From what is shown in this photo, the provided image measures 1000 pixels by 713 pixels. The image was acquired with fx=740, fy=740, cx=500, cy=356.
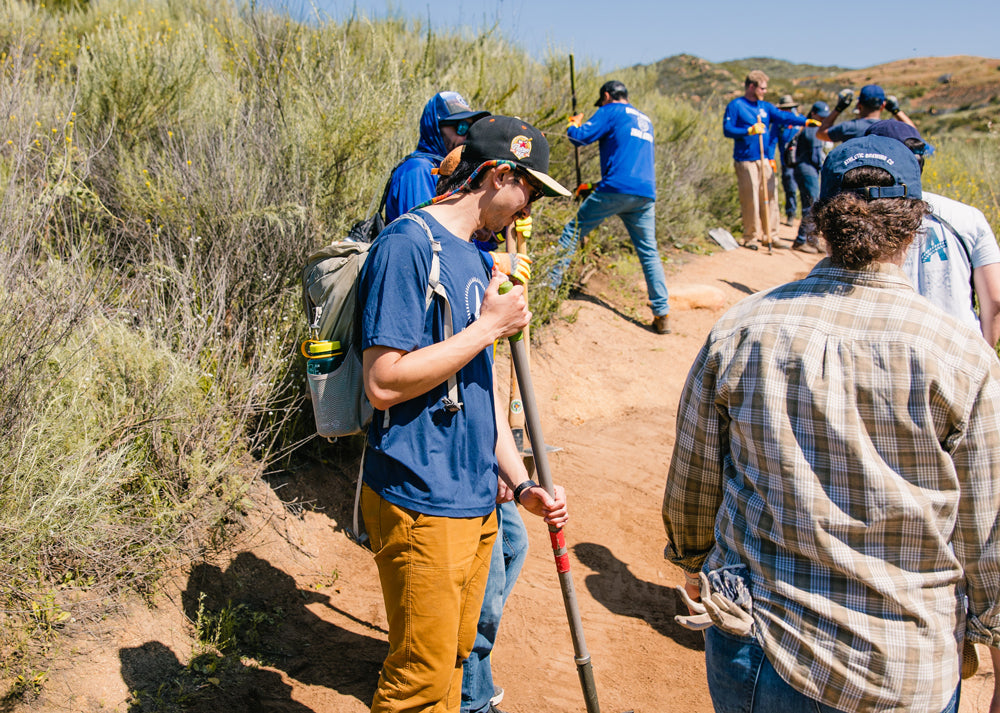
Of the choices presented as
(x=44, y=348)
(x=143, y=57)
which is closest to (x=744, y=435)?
(x=44, y=348)

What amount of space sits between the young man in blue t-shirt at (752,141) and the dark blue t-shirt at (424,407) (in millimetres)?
8374

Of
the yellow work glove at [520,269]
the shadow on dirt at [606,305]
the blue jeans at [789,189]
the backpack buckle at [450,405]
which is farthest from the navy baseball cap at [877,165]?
the blue jeans at [789,189]

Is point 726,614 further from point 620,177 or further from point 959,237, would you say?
point 620,177

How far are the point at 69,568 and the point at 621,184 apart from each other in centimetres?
534

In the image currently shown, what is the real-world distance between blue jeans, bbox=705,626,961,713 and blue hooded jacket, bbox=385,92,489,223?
2215 mm

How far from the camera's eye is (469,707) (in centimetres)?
255

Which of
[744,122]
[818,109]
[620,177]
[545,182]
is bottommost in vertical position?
[620,177]

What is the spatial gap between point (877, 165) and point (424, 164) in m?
2.16

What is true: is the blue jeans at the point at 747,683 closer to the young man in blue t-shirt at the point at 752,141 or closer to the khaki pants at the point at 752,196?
the young man in blue t-shirt at the point at 752,141

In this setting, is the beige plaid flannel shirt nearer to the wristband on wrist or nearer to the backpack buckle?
the backpack buckle

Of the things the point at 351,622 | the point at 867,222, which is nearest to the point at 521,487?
the point at 867,222

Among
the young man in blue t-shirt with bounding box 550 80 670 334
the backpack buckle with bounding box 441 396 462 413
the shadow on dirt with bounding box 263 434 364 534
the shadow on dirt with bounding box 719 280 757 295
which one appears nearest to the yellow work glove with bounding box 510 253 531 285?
the backpack buckle with bounding box 441 396 462 413

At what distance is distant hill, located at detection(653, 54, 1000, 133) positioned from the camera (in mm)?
38625

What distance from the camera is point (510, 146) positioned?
82.3 inches
